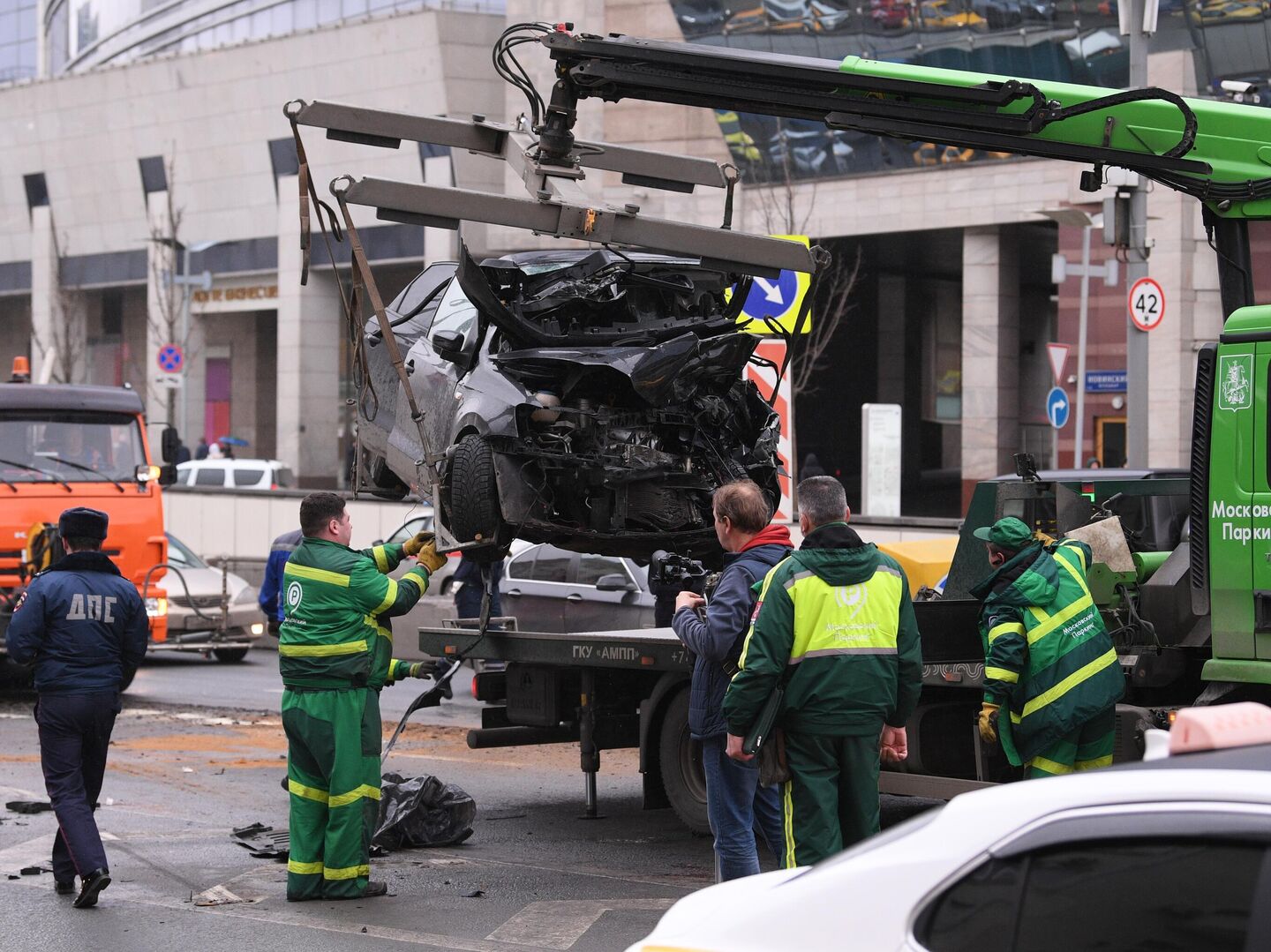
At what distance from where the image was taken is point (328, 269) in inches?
1849

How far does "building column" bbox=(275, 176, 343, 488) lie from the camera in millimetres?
46969

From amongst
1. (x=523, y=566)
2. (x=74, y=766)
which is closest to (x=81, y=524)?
(x=74, y=766)

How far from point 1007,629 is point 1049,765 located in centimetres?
60

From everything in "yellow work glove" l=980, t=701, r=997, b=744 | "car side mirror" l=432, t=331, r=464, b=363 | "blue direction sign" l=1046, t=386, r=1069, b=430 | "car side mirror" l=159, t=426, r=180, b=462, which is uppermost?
"car side mirror" l=432, t=331, r=464, b=363

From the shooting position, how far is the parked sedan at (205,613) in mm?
18344

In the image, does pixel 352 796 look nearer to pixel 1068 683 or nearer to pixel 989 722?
Answer: pixel 989 722

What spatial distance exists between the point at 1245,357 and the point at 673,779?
3.89 meters

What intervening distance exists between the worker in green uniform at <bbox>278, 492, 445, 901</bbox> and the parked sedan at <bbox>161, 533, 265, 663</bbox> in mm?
10461

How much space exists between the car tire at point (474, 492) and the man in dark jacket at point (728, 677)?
2655 mm

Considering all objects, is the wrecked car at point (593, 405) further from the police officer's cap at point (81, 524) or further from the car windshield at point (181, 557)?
the car windshield at point (181, 557)

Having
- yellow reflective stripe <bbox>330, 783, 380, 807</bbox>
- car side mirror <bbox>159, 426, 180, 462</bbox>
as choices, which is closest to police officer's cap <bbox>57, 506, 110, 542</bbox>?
yellow reflective stripe <bbox>330, 783, 380, 807</bbox>

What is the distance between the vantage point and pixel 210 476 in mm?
34594

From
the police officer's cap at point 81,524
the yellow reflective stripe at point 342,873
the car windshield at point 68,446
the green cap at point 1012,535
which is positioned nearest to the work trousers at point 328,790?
the yellow reflective stripe at point 342,873

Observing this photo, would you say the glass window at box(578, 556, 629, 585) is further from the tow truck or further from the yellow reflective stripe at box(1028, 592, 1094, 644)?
the yellow reflective stripe at box(1028, 592, 1094, 644)
